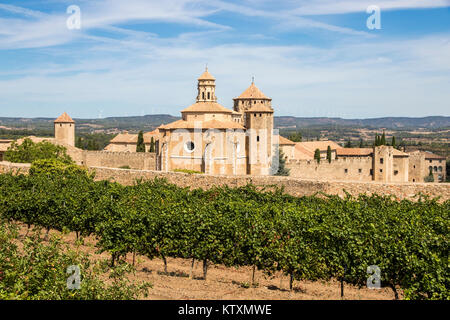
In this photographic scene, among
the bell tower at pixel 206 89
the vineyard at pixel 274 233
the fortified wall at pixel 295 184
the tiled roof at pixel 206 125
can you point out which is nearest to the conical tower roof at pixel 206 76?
the bell tower at pixel 206 89

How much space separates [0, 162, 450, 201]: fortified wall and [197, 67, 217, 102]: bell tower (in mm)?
14995

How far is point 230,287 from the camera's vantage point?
36.5 ft

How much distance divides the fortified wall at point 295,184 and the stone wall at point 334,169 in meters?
17.3

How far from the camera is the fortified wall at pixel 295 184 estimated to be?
17.2 metres

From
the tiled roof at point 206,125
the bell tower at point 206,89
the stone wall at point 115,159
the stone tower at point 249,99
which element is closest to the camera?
the tiled roof at point 206,125

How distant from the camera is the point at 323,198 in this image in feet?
59.3

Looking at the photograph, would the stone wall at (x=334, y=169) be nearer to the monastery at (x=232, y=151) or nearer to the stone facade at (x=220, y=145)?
the monastery at (x=232, y=151)

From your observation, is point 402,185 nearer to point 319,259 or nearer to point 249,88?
point 319,259

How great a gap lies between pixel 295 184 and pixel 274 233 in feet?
27.1

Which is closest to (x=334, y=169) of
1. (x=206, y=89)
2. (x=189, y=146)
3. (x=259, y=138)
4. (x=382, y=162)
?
(x=382, y=162)

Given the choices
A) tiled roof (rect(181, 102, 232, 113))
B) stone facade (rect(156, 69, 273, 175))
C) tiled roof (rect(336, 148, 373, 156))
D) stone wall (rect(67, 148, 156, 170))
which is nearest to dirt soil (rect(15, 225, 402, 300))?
stone facade (rect(156, 69, 273, 175))

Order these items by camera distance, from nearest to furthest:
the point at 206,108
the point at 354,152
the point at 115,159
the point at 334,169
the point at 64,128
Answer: the point at 206,108
the point at 334,169
the point at 115,159
the point at 354,152
the point at 64,128

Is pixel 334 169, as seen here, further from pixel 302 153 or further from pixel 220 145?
pixel 220 145
